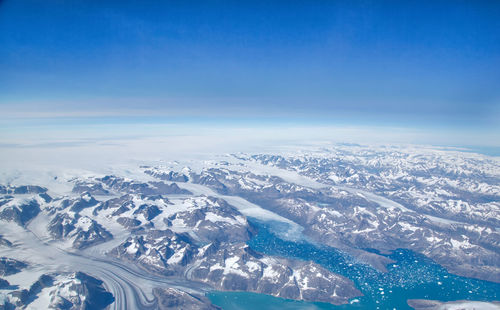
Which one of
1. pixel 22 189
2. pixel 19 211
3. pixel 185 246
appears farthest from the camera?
pixel 22 189

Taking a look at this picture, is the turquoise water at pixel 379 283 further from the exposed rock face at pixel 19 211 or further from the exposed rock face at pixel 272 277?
the exposed rock face at pixel 19 211

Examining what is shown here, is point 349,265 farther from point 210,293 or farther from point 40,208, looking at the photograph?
point 40,208

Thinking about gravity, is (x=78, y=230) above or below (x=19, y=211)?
below

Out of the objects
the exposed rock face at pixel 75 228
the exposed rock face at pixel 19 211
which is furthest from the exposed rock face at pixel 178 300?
the exposed rock face at pixel 19 211

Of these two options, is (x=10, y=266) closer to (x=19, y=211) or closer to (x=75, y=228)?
(x=75, y=228)

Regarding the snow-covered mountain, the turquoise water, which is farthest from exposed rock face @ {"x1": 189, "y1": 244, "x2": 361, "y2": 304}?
the turquoise water

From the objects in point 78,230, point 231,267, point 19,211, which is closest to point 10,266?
point 78,230

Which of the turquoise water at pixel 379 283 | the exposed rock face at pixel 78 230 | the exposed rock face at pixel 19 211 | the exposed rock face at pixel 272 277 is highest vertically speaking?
the exposed rock face at pixel 19 211

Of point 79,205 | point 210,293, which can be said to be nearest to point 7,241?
point 79,205

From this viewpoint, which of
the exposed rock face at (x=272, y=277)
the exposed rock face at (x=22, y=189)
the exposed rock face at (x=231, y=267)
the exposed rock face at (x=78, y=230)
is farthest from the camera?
the exposed rock face at (x=22, y=189)
